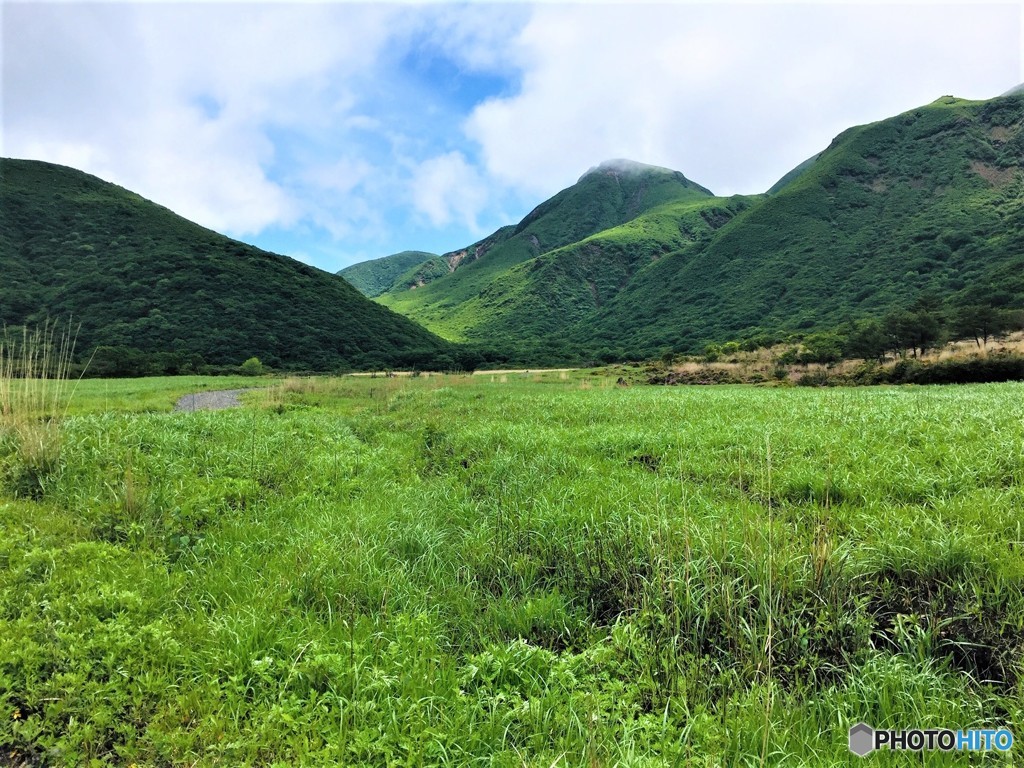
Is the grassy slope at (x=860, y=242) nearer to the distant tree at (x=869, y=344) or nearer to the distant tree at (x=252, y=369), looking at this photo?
the distant tree at (x=869, y=344)

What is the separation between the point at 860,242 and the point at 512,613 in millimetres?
160760

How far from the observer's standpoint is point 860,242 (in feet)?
412

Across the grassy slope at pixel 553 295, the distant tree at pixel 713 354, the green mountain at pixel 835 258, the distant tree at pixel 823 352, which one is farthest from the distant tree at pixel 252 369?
the grassy slope at pixel 553 295

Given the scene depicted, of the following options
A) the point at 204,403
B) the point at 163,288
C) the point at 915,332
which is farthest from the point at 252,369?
the point at 915,332

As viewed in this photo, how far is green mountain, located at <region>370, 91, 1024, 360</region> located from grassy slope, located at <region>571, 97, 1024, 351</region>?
426mm

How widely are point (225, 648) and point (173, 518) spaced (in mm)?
3526

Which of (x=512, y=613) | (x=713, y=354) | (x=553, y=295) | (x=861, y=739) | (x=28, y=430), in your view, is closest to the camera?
(x=861, y=739)

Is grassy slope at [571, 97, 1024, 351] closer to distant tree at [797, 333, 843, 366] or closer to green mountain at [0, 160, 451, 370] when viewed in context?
distant tree at [797, 333, 843, 366]

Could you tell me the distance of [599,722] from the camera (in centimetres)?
279

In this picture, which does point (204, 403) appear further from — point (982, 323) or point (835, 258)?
point (835, 258)

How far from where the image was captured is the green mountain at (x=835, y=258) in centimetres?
10419

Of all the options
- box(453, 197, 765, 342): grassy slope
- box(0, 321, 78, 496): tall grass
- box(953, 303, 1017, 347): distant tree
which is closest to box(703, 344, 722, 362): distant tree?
box(953, 303, 1017, 347): distant tree

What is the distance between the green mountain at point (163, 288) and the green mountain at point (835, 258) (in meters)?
50.4

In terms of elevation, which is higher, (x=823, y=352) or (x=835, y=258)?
(x=835, y=258)
